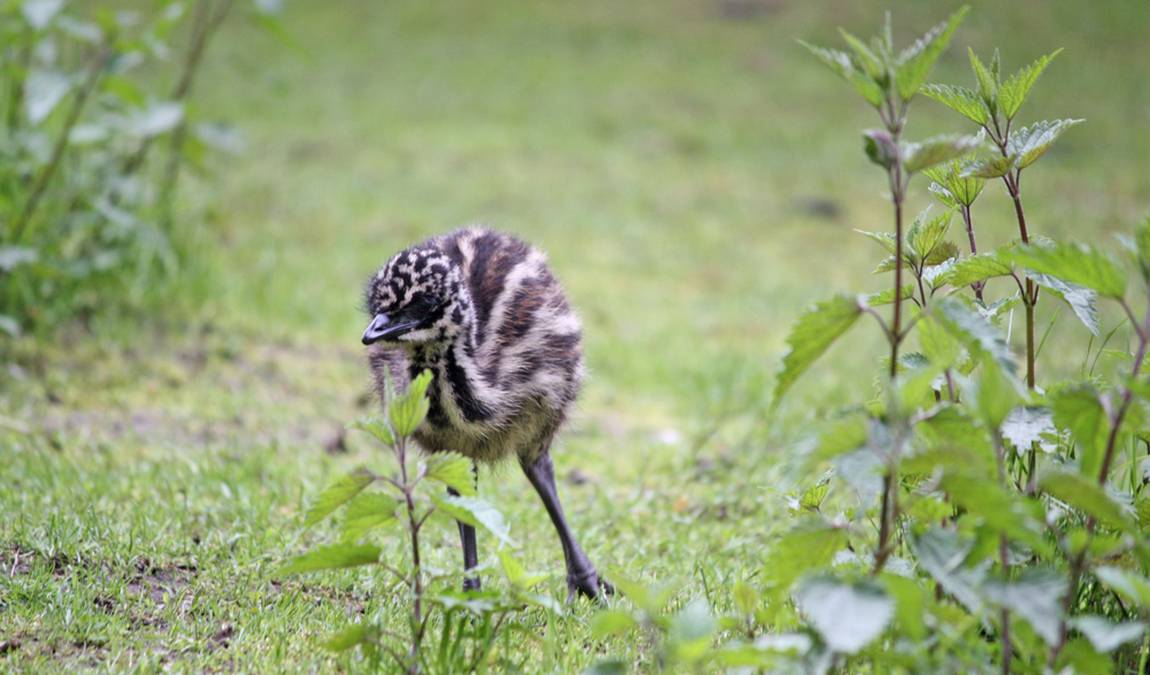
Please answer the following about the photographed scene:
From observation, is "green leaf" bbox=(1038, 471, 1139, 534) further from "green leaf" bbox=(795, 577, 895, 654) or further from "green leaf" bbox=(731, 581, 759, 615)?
"green leaf" bbox=(731, 581, 759, 615)

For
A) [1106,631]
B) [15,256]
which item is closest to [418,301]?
[1106,631]

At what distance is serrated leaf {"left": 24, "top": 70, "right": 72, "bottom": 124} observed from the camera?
564cm

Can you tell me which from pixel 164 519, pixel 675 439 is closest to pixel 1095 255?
pixel 164 519

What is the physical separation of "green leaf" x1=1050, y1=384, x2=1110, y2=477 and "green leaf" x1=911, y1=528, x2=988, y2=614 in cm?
32

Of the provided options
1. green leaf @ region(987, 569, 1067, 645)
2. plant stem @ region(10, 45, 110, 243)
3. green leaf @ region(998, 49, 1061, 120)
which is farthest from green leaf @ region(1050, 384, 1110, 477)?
plant stem @ region(10, 45, 110, 243)

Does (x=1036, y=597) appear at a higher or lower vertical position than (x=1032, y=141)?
lower

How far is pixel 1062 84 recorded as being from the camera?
13875mm

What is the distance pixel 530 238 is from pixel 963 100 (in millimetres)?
7430

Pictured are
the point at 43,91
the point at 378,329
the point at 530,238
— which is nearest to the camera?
the point at 378,329

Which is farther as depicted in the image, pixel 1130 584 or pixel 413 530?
pixel 413 530

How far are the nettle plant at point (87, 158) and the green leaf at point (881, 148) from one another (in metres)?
4.50

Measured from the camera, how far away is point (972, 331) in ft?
7.74

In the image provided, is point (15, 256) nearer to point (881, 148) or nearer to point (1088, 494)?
point (881, 148)

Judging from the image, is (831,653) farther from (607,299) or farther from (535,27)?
(535,27)
